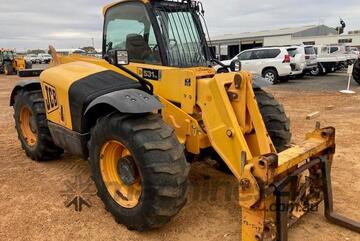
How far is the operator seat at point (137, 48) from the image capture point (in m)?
4.05

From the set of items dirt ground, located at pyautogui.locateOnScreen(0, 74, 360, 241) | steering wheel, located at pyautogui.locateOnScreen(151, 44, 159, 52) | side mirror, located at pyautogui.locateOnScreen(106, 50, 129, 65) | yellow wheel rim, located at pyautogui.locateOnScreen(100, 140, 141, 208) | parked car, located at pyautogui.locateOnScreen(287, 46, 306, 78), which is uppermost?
steering wheel, located at pyautogui.locateOnScreen(151, 44, 159, 52)

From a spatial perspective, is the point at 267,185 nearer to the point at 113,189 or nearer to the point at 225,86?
the point at 225,86

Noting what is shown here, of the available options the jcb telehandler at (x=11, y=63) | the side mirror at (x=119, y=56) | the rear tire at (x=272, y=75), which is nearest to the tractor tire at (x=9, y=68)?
the jcb telehandler at (x=11, y=63)

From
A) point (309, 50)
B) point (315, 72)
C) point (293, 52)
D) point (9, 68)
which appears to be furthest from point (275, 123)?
point (9, 68)

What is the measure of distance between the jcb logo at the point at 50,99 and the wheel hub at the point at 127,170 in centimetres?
147

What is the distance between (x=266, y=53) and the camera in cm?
1708

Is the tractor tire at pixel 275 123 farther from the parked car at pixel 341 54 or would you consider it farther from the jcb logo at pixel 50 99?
the parked car at pixel 341 54

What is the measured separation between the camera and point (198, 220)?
3697mm

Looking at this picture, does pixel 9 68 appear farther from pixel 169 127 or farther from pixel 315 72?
pixel 169 127

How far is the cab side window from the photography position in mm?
3959

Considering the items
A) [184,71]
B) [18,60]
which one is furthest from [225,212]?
[18,60]

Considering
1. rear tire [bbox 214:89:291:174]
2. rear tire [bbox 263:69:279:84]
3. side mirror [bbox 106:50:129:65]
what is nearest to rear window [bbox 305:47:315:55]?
rear tire [bbox 263:69:279:84]

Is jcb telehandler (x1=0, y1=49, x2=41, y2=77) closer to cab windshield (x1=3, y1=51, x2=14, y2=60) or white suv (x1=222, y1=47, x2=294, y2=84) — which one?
cab windshield (x1=3, y1=51, x2=14, y2=60)

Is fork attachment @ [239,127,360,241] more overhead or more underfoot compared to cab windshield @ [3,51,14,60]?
more underfoot
